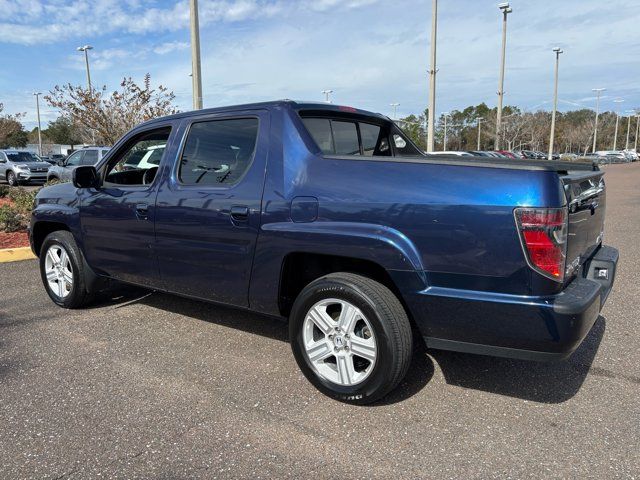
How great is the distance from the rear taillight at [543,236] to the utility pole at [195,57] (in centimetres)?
834

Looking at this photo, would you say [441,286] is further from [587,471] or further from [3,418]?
[3,418]

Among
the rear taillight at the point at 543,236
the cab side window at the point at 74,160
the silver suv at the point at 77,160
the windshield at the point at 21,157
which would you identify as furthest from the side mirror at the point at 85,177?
the windshield at the point at 21,157

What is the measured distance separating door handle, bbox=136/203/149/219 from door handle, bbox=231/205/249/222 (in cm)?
97

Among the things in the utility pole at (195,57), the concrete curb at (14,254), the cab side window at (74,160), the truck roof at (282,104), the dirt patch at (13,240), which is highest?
the utility pole at (195,57)

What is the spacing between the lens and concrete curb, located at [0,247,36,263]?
7.12m

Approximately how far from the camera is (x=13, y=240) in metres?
8.02

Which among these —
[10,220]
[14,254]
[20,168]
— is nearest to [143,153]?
[14,254]

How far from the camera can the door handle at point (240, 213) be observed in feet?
11.4

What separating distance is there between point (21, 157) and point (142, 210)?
24603mm

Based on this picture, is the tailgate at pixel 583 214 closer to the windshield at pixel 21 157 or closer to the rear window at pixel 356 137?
the rear window at pixel 356 137

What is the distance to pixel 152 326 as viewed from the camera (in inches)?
183

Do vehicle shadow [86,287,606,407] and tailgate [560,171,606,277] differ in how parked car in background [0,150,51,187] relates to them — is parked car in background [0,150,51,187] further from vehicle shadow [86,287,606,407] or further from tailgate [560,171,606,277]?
tailgate [560,171,606,277]

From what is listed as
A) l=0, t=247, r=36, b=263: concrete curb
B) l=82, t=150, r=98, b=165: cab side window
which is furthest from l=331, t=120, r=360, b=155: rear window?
l=82, t=150, r=98, b=165: cab side window

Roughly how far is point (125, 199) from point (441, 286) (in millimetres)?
2783
